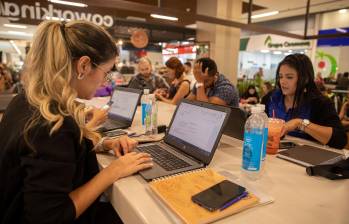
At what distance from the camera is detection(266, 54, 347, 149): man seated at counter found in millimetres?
1453

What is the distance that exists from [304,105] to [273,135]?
0.61m

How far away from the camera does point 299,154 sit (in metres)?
1.24

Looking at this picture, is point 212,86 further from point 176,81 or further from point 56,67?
point 56,67

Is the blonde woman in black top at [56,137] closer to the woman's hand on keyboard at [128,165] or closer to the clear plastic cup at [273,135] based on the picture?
the woman's hand on keyboard at [128,165]

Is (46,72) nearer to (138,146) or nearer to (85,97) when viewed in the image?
(85,97)

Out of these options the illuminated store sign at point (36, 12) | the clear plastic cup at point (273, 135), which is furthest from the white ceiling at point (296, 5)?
the clear plastic cup at point (273, 135)

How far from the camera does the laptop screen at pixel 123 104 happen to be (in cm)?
179

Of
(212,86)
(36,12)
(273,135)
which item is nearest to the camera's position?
(273,135)

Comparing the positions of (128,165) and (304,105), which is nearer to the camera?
(128,165)

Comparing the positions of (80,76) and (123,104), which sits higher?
(80,76)

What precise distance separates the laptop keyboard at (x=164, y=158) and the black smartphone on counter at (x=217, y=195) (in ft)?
0.75

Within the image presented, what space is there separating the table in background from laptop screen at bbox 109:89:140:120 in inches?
27.4

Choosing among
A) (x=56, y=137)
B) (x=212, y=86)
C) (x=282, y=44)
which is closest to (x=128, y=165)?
(x=56, y=137)

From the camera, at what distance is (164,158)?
111 centimetres
